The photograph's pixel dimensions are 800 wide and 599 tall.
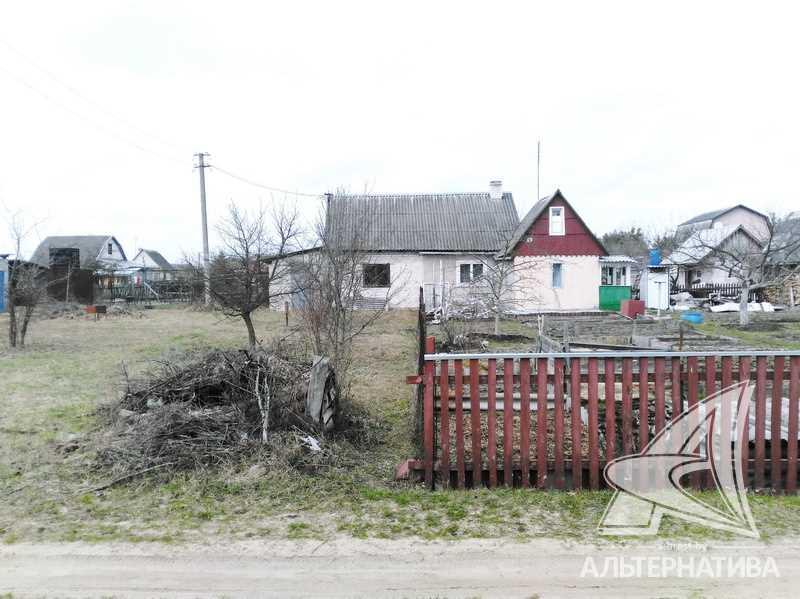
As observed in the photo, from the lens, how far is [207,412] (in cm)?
589

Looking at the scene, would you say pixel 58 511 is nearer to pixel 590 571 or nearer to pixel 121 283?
pixel 590 571

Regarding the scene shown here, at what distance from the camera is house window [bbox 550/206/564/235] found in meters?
27.3

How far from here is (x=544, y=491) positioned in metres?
4.87

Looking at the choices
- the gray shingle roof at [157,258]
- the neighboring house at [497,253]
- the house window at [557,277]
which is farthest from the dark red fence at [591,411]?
the gray shingle roof at [157,258]

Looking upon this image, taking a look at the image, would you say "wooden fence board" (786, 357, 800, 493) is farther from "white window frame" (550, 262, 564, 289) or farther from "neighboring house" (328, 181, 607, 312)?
"white window frame" (550, 262, 564, 289)

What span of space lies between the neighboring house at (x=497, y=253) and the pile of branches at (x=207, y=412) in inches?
764

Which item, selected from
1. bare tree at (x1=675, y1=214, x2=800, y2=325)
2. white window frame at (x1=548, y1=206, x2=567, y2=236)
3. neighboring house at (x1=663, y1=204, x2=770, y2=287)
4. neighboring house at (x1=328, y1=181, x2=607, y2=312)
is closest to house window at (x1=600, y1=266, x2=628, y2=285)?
neighboring house at (x1=663, y1=204, x2=770, y2=287)

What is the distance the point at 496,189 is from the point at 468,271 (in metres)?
5.87

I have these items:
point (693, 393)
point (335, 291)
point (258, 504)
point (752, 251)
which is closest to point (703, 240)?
point (752, 251)

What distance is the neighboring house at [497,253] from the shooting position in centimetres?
→ 2733

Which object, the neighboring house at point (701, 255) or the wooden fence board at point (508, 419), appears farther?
the neighboring house at point (701, 255)

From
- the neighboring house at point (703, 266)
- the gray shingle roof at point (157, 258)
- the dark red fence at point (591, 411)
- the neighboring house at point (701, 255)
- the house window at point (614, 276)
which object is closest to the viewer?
the dark red fence at point (591, 411)

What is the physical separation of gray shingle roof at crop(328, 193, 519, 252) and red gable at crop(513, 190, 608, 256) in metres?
1.49

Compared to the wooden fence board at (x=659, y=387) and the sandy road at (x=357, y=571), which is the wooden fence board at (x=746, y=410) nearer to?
the wooden fence board at (x=659, y=387)
